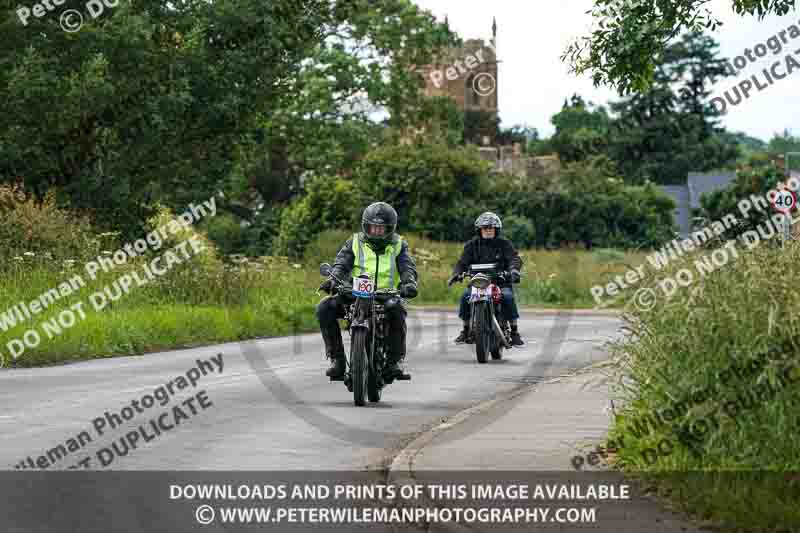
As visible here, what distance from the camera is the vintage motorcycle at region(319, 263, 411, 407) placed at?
14.8 m

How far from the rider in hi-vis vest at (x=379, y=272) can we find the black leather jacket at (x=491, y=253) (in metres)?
6.21

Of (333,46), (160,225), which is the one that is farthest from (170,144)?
(333,46)

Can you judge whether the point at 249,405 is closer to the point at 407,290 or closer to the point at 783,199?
the point at 407,290

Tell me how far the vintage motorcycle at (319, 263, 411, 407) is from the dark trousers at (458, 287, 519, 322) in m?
5.60

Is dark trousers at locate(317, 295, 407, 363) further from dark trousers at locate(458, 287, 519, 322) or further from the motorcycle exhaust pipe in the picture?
the motorcycle exhaust pipe

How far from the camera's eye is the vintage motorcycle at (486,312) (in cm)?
Result: 2064

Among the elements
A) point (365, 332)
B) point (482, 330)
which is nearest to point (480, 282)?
point (482, 330)

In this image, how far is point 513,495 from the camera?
945cm

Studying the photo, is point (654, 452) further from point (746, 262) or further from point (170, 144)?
point (170, 144)

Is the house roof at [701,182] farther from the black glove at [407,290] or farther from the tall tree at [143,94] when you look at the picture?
the black glove at [407,290]

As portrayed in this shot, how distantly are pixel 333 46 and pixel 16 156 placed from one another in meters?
36.7

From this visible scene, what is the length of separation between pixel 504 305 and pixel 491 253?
29.7 inches

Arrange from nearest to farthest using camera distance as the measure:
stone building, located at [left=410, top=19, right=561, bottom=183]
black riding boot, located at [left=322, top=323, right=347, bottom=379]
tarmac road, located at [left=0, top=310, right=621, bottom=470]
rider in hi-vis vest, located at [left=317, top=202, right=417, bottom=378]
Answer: tarmac road, located at [left=0, top=310, right=621, bottom=470] < rider in hi-vis vest, located at [left=317, top=202, right=417, bottom=378] < black riding boot, located at [left=322, top=323, right=347, bottom=379] < stone building, located at [left=410, top=19, right=561, bottom=183]

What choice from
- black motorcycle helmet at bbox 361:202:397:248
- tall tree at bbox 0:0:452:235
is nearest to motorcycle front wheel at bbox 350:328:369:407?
black motorcycle helmet at bbox 361:202:397:248
